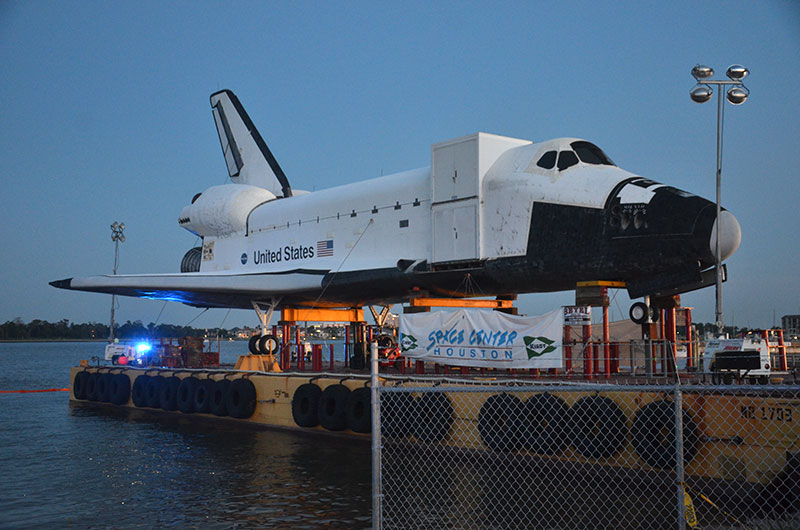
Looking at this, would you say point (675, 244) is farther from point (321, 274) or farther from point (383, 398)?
point (321, 274)

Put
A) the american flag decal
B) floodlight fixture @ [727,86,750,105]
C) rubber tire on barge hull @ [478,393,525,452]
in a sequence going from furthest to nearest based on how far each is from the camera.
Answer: the american flag decal < floodlight fixture @ [727,86,750,105] < rubber tire on barge hull @ [478,393,525,452]

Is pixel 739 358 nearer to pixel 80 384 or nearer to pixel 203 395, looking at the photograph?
pixel 203 395

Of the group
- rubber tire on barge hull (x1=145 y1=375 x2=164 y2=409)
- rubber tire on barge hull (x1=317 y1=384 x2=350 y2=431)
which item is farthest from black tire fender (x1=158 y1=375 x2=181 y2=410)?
rubber tire on barge hull (x1=317 y1=384 x2=350 y2=431)

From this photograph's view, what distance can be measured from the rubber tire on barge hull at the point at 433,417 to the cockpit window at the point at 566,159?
4479mm

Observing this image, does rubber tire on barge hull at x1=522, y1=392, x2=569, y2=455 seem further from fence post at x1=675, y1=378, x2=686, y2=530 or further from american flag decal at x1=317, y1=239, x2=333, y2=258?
american flag decal at x1=317, y1=239, x2=333, y2=258

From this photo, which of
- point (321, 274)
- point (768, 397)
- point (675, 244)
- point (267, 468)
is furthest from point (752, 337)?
point (321, 274)

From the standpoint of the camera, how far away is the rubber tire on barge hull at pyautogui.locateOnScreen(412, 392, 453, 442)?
1148 centimetres

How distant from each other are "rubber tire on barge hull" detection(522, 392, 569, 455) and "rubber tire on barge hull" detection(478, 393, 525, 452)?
0.39 ft

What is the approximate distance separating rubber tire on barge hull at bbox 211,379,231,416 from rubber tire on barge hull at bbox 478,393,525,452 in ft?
24.3

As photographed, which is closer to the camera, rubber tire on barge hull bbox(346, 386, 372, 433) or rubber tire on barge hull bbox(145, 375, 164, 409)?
rubber tire on barge hull bbox(346, 386, 372, 433)

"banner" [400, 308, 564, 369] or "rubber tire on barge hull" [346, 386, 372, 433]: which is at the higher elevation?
"banner" [400, 308, 564, 369]

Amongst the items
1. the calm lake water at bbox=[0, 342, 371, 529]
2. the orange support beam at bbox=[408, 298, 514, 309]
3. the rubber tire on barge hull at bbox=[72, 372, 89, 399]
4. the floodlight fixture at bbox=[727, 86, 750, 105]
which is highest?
the floodlight fixture at bbox=[727, 86, 750, 105]

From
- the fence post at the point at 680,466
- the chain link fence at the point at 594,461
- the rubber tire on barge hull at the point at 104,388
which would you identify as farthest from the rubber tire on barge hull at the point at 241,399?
the fence post at the point at 680,466

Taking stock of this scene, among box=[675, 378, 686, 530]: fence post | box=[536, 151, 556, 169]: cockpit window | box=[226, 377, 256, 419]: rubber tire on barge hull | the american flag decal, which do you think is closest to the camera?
box=[675, 378, 686, 530]: fence post
